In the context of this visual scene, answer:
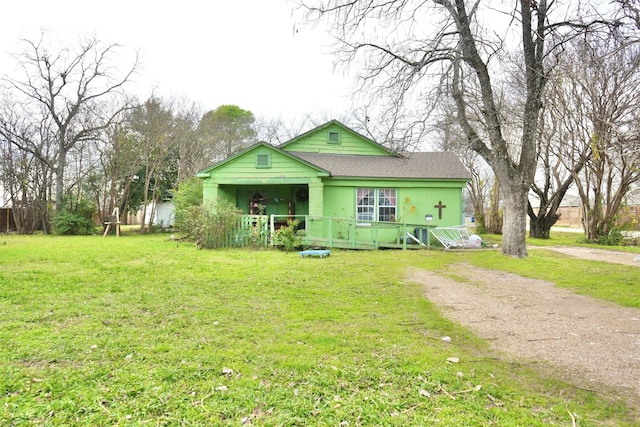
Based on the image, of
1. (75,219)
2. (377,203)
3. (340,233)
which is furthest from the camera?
(75,219)

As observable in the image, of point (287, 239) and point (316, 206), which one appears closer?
point (287, 239)

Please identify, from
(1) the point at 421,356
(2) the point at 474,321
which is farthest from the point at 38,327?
(2) the point at 474,321

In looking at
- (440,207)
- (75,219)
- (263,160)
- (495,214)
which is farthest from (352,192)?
(75,219)

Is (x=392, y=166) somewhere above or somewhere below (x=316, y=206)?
above

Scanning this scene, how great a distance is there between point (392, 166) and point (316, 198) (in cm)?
428

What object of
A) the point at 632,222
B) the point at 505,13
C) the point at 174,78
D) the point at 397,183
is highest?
the point at 174,78

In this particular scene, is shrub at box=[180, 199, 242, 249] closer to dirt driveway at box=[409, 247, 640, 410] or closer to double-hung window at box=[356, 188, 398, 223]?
double-hung window at box=[356, 188, 398, 223]

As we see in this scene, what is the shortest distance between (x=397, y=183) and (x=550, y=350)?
1220cm

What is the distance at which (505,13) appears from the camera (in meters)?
8.54

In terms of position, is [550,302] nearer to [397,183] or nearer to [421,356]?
[421,356]

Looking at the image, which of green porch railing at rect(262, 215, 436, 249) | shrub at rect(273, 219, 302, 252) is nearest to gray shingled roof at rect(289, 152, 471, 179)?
green porch railing at rect(262, 215, 436, 249)

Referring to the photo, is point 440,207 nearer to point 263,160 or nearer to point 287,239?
point 287,239

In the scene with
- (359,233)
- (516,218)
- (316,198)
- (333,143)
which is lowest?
(359,233)

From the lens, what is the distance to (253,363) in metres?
3.21
